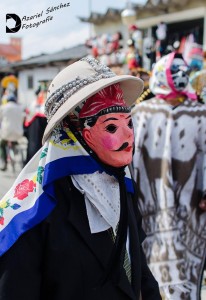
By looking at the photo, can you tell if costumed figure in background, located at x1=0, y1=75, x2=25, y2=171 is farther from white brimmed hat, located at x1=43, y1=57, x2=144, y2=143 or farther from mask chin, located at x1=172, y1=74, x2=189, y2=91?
white brimmed hat, located at x1=43, y1=57, x2=144, y2=143

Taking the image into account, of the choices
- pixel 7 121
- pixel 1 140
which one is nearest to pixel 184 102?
pixel 7 121

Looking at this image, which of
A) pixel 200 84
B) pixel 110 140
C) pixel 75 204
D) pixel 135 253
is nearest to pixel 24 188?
pixel 75 204

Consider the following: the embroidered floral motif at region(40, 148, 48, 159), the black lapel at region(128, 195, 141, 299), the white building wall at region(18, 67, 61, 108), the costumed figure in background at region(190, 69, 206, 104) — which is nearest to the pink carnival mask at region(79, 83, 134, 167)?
the embroidered floral motif at region(40, 148, 48, 159)

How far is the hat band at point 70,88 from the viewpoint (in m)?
1.58

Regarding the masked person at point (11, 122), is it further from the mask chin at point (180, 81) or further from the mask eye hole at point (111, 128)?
the mask eye hole at point (111, 128)

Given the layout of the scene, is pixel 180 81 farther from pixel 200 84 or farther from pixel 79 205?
pixel 79 205

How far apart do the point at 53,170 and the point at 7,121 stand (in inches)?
293

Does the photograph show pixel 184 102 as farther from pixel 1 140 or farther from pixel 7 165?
pixel 7 165

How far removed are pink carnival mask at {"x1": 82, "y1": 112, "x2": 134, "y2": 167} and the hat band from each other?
118 millimetres

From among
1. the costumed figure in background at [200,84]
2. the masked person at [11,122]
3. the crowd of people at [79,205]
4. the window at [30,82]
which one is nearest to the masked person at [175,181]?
the costumed figure in background at [200,84]

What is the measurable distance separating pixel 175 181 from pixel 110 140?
2.11 meters

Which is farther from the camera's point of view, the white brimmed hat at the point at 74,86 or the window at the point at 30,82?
the window at the point at 30,82

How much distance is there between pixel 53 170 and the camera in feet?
5.02

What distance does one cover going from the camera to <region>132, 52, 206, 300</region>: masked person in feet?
11.6
